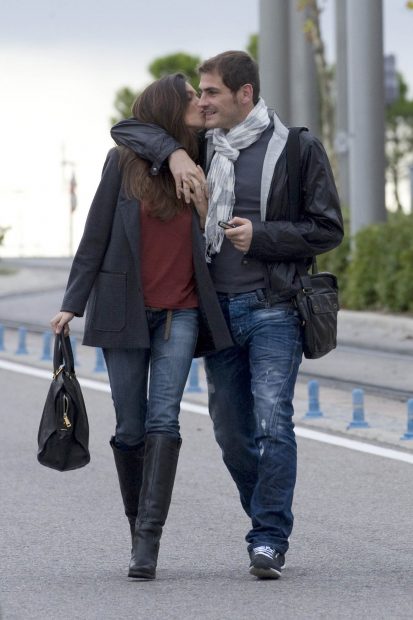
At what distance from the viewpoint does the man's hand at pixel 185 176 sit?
20.6ft

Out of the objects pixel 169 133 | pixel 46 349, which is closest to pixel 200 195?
pixel 169 133

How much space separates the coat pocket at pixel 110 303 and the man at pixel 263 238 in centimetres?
35

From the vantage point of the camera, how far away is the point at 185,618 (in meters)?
5.68

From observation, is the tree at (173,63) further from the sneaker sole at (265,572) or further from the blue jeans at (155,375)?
the sneaker sole at (265,572)

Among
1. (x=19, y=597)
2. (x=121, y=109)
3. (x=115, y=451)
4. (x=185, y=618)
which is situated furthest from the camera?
(x=121, y=109)

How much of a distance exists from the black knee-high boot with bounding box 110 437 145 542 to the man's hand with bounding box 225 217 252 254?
851mm

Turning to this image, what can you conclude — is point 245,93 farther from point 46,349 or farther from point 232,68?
point 46,349

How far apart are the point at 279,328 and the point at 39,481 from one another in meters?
2.83

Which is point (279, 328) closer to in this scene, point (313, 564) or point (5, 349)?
point (313, 564)

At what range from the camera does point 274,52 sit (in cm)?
2311

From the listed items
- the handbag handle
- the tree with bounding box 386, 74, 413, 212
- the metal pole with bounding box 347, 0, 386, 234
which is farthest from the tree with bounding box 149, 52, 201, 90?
the handbag handle

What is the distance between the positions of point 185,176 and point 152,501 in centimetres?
116

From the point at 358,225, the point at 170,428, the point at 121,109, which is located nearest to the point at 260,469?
the point at 170,428

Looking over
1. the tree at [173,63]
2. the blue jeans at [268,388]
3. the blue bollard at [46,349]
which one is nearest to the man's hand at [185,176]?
the blue jeans at [268,388]
